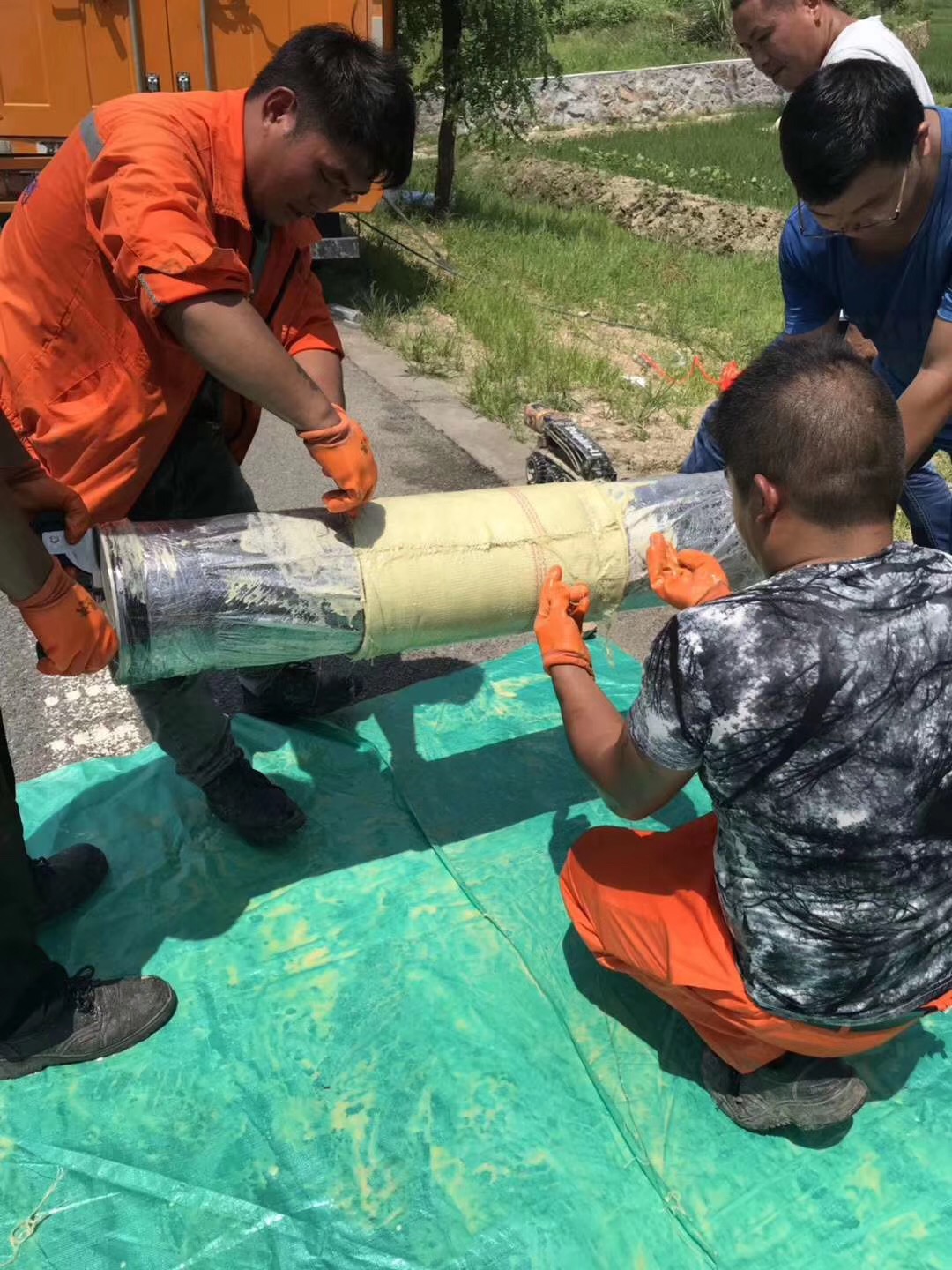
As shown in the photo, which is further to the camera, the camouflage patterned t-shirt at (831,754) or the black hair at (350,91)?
the black hair at (350,91)

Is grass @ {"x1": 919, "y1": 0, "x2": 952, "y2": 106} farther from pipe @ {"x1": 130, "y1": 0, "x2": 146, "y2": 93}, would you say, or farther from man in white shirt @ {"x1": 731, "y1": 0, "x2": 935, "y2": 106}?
man in white shirt @ {"x1": 731, "y1": 0, "x2": 935, "y2": 106}

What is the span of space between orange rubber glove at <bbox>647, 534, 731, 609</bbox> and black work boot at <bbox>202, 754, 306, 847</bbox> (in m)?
1.10

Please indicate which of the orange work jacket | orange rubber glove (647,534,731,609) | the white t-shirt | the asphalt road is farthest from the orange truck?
orange rubber glove (647,534,731,609)

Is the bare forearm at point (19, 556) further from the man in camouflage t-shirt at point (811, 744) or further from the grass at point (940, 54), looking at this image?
the grass at point (940, 54)

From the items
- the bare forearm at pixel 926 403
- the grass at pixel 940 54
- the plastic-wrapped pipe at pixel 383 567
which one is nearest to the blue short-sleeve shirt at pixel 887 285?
the bare forearm at pixel 926 403

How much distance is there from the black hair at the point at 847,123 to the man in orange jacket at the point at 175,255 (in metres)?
0.91

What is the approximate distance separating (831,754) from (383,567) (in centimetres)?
100

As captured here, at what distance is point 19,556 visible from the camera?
1673 millimetres

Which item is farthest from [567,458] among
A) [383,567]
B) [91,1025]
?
[91,1025]

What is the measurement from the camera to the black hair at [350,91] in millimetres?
1924

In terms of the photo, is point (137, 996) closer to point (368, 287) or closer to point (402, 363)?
point (402, 363)

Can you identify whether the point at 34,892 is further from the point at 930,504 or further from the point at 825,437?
the point at 930,504

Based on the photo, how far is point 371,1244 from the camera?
5.56 ft

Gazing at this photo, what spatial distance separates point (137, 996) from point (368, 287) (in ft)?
22.5
